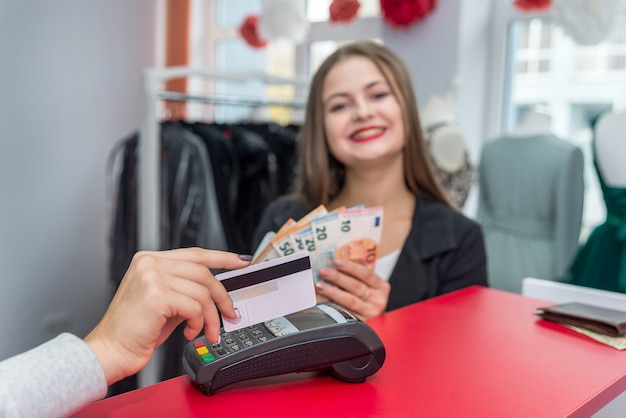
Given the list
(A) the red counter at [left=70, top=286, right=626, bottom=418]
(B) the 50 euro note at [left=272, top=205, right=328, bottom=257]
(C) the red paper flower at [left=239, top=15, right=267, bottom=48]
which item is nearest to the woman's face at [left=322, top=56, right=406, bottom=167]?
(B) the 50 euro note at [left=272, top=205, right=328, bottom=257]

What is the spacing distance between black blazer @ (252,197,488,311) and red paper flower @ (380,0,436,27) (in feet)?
5.24

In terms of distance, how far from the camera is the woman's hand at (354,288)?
1147 millimetres

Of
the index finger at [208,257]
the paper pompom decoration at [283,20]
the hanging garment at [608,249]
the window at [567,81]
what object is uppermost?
the paper pompom decoration at [283,20]

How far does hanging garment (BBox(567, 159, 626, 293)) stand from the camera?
213 centimetres

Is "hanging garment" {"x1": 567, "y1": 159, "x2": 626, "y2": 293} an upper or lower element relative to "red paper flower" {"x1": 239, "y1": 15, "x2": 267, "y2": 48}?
lower

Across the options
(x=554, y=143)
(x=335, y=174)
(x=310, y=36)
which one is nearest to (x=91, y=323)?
(x=310, y=36)

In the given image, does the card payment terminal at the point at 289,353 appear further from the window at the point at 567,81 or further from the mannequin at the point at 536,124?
the window at the point at 567,81

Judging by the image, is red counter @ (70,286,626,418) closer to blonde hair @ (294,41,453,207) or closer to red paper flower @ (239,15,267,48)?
blonde hair @ (294,41,453,207)

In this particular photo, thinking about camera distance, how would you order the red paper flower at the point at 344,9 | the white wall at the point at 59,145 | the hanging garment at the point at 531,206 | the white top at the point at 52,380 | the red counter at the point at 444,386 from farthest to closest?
1. the white wall at the point at 59,145
2. the red paper flower at the point at 344,9
3. the hanging garment at the point at 531,206
4. the red counter at the point at 444,386
5. the white top at the point at 52,380

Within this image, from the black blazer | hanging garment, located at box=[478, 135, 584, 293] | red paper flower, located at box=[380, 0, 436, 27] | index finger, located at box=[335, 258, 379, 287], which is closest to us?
index finger, located at box=[335, 258, 379, 287]

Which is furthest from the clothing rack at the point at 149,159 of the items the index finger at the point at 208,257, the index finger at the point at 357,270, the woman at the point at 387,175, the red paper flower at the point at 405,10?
the index finger at the point at 208,257

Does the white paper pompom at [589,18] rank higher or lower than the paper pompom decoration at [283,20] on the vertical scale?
lower

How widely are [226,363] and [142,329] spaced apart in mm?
121

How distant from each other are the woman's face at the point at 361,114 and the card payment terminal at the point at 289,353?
816 mm
